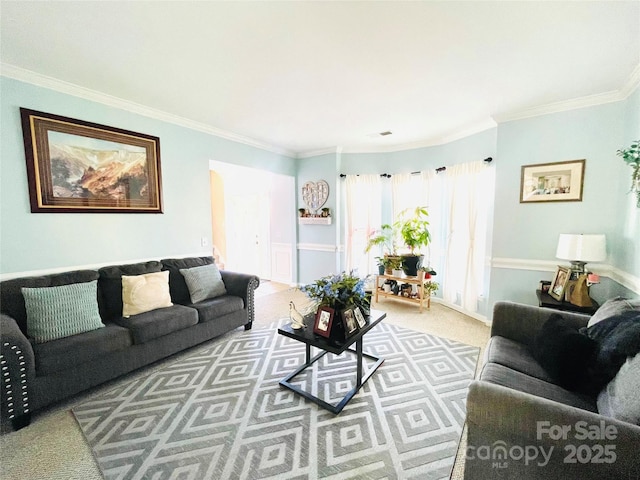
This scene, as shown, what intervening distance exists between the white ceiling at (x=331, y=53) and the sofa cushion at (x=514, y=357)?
220 cm

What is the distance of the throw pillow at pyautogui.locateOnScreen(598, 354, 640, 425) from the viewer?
1.10m

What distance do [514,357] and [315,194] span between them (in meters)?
3.97

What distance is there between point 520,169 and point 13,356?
489cm

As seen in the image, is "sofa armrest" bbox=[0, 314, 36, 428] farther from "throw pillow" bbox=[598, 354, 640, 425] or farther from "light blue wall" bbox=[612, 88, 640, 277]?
"light blue wall" bbox=[612, 88, 640, 277]

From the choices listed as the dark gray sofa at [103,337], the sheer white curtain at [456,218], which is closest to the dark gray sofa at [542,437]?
the sheer white curtain at [456,218]

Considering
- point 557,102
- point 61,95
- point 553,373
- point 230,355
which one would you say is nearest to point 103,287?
point 230,355

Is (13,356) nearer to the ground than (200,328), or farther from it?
farther from it

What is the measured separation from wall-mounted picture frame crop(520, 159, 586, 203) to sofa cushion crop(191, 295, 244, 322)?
365 centimetres

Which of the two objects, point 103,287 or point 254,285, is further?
point 254,285

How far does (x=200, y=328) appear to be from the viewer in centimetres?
280

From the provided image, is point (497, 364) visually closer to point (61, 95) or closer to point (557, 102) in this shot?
point (557, 102)

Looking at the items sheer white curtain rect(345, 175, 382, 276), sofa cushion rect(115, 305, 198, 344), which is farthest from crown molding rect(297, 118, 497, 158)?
sofa cushion rect(115, 305, 198, 344)

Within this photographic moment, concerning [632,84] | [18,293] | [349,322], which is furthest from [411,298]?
[18,293]

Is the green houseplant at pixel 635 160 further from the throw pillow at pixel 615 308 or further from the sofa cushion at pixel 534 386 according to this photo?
the sofa cushion at pixel 534 386
